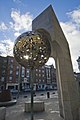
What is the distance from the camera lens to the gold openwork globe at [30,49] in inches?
117

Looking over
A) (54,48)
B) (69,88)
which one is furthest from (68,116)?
(54,48)

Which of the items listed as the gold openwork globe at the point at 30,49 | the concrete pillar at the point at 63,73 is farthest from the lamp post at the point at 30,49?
the concrete pillar at the point at 63,73

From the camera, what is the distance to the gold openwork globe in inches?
117

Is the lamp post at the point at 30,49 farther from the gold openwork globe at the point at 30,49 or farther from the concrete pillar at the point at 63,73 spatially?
the concrete pillar at the point at 63,73

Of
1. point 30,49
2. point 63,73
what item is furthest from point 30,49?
point 63,73

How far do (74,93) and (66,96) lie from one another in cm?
52

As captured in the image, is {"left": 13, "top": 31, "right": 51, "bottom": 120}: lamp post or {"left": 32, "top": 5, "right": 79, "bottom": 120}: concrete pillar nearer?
{"left": 13, "top": 31, "right": 51, "bottom": 120}: lamp post

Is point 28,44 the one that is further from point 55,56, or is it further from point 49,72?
point 49,72

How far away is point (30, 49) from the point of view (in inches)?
117

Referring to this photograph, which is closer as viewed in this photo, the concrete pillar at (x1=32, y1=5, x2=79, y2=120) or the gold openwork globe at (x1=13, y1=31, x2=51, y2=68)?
the gold openwork globe at (x1=13, y1=31, x2=51, y2=68)

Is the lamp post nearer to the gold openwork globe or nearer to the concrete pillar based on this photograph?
the gold openwork globe

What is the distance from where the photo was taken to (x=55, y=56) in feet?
20.9

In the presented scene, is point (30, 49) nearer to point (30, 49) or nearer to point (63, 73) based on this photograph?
point (30, 49)

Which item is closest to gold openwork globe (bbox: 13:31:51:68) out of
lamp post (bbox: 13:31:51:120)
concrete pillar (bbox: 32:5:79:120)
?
lamp post (bbox: 13:31:51:120)
